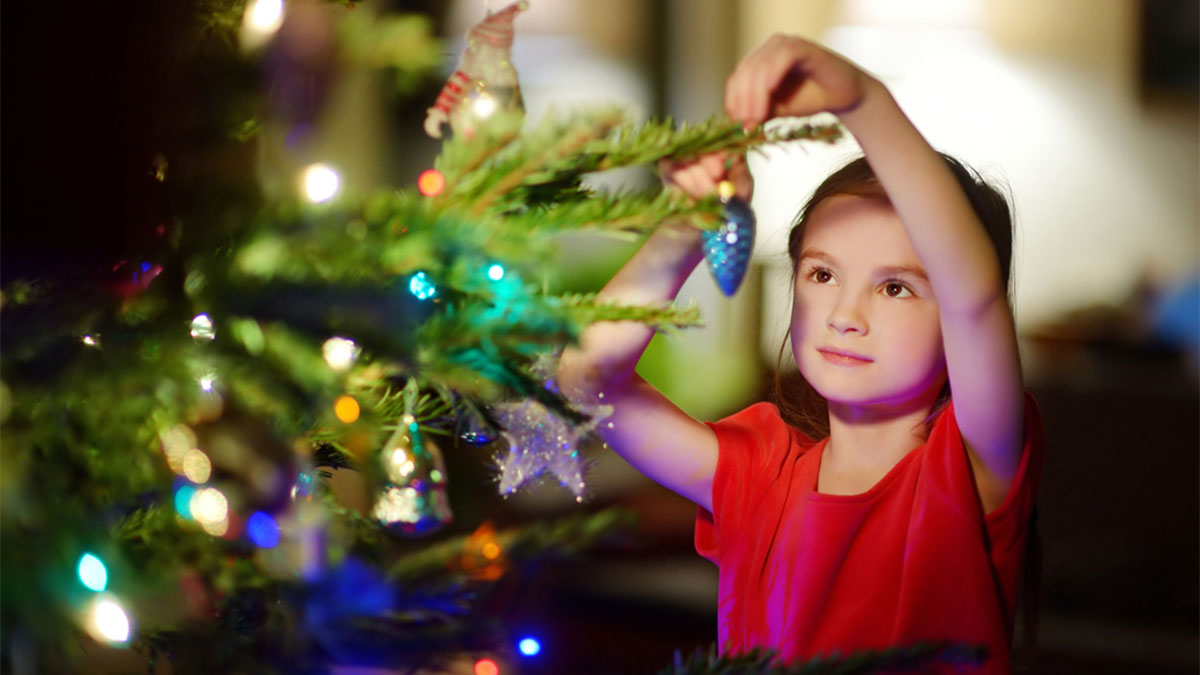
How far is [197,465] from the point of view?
42 cm

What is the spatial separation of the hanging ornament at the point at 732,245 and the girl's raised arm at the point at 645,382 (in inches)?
0.4

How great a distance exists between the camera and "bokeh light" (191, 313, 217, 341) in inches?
14.9

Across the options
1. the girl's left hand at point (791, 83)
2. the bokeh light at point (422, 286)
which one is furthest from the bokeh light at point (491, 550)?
the girl's left hand at point (791, 83)

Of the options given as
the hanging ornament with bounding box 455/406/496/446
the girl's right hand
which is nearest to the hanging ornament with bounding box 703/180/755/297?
the girl's right hand

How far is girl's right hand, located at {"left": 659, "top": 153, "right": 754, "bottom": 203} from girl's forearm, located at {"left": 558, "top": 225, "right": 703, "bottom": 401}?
0.18 ft

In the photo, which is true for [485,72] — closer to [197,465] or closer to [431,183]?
[431,183]

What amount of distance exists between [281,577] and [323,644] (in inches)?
1.6

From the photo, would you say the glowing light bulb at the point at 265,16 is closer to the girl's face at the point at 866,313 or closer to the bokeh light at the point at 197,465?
the bokeh light at the point at 197,465

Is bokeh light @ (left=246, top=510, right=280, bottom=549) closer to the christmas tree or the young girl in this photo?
the christmas tree

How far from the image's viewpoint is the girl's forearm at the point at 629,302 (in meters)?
0.55

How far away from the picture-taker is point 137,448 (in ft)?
1.26

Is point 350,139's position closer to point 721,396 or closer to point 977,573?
point 721,396

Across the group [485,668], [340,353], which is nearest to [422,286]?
[340,353]

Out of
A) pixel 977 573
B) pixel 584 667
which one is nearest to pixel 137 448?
pixel 977 573
